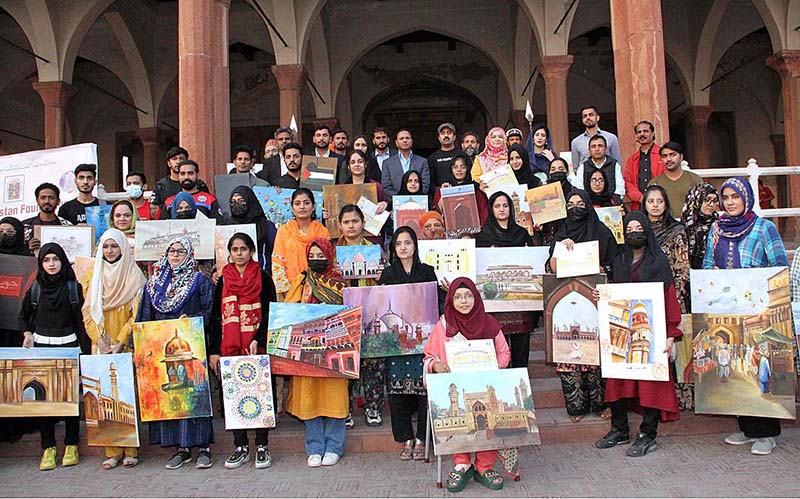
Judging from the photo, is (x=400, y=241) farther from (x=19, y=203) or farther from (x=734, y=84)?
(x=734, y=84)

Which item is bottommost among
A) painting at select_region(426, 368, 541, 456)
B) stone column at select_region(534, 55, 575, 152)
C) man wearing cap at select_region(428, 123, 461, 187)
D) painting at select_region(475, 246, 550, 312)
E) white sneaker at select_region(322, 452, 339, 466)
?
white sneaker at select_region(322, 452, 339, 466)

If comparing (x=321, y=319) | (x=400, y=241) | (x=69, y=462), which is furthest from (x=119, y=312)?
Result: (x=400, y=241)

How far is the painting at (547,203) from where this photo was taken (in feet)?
18.9

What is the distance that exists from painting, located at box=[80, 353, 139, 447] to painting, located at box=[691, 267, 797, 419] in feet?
13.4

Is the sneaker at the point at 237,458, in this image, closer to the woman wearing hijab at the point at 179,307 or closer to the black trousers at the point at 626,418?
the woman wearing hijab at the point at 179,307

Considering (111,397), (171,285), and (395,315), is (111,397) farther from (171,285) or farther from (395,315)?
(395,315)

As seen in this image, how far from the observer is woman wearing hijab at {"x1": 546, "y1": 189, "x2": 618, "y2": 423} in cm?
494

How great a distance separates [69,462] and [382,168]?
4177 mm

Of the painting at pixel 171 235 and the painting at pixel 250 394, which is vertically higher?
the painting at pixel 171 235

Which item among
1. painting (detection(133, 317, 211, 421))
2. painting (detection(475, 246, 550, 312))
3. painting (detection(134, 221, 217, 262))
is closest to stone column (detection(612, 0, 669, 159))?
painting (detection(475, 246, 550, 312))

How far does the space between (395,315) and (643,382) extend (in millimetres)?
1828

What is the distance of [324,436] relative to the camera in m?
4.68

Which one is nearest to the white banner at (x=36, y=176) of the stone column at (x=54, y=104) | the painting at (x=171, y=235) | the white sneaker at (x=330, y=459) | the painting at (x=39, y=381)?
the painting at (x=171, y=235)

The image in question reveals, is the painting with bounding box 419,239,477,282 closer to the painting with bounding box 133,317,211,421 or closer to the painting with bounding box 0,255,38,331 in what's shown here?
the painting with bounding box 133,317,211,421
